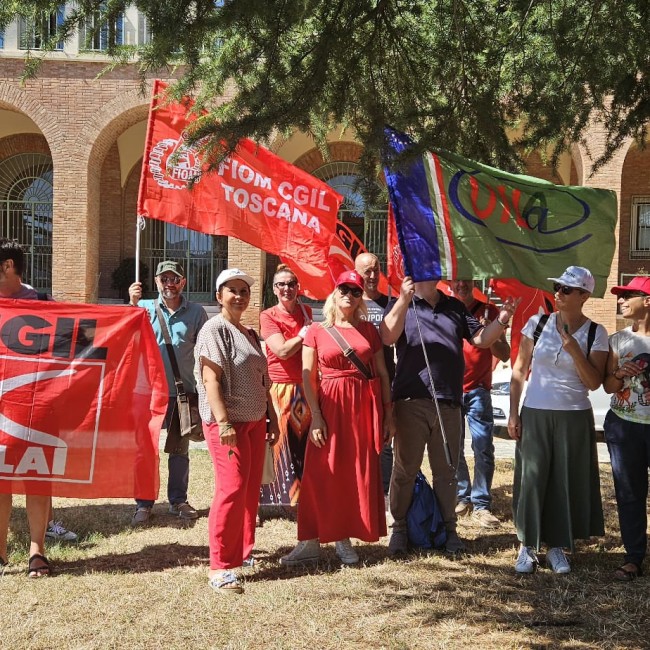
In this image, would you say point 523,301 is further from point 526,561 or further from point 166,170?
point 166,170

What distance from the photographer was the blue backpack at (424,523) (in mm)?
5480

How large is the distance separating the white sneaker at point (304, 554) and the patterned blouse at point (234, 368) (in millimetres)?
1063

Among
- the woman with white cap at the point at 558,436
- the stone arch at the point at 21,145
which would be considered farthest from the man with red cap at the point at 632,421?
the stone arch at the point at 21,145

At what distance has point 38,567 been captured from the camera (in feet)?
15.9

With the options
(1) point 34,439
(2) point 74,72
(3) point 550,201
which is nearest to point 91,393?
(1) point 34,439

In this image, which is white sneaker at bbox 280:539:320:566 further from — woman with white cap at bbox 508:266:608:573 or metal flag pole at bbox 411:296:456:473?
woman with white cap at bbox 508:266:608:573

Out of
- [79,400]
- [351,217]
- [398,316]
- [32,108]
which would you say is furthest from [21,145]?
[398,316]

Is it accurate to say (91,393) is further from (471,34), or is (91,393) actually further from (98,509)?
(471,34)

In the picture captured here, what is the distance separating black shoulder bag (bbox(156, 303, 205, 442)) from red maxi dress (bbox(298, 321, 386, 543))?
1.30m

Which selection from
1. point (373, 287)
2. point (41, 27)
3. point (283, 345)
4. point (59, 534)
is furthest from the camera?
point (373, 287)

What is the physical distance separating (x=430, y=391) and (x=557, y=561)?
143 centimetres

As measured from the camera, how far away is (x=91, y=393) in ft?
17.1

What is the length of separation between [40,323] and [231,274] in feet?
4.87

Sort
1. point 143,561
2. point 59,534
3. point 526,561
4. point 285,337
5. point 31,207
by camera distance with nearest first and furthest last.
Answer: point 526,561, point 143,561, point 59,534, point 285,337, point 31,207
